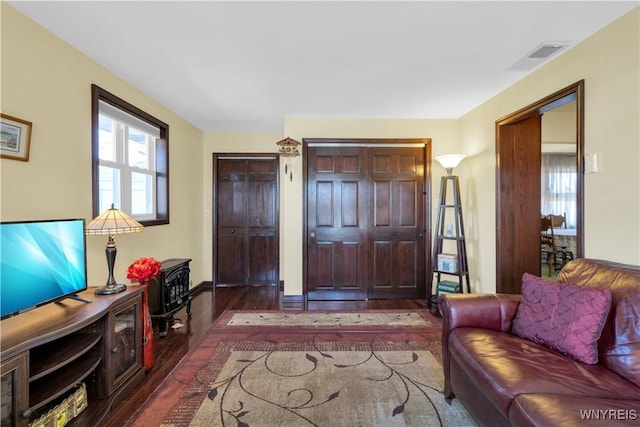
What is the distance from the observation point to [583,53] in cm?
206

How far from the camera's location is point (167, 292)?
288cm

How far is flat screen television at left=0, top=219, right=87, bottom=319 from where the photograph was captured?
1421mm

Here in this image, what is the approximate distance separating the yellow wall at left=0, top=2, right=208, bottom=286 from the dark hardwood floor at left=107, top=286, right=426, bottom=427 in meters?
0.77

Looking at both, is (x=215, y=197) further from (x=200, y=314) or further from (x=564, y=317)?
(x=564, y=317)

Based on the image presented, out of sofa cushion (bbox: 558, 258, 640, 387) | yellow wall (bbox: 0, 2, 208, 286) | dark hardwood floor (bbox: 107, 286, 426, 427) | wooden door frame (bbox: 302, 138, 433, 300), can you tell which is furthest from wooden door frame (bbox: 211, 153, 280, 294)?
sofa cushion (bbox: 558, 258, 640, 387)

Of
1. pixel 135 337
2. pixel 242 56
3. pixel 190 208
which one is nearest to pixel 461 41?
pixel 242 56

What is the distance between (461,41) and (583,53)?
0.87m

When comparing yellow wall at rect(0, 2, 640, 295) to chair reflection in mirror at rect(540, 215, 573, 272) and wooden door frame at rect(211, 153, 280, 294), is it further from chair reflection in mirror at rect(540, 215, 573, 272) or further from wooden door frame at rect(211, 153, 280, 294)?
chair reflection in mirror at rect(540, 215, 573, 272)

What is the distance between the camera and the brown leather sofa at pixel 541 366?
3.60ft

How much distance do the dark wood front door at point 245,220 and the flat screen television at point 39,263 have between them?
2.70 meters

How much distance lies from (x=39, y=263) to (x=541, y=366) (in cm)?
263

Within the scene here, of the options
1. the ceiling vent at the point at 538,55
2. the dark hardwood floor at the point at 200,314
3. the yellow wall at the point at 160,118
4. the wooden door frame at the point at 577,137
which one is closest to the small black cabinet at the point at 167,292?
the dark hardwood floor at the point at 200,314
